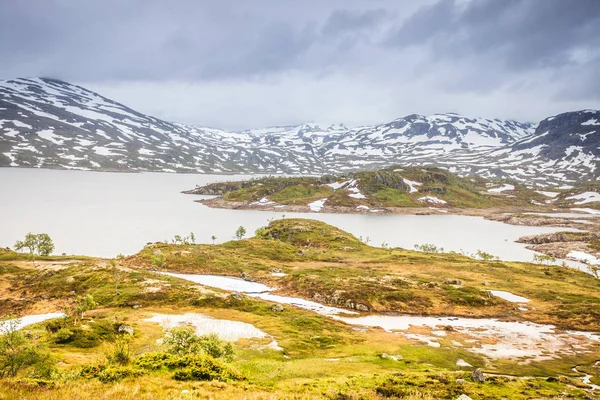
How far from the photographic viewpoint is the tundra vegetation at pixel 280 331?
20.4 meters

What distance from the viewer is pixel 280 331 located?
46.8 metres

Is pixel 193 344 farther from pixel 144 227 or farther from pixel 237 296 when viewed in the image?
pixel 144 227

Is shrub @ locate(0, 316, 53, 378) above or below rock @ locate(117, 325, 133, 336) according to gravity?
above

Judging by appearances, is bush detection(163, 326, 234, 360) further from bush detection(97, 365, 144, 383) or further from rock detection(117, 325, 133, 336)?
rock detection(117, 325, 133, 336)

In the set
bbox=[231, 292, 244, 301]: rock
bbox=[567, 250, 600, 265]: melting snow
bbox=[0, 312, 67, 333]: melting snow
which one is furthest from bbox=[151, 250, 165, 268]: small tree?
bbox=[567, 250, 600, 265]: melting snow

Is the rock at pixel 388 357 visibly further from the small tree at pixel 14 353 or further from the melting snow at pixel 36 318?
the melting snow at pixel 36 318

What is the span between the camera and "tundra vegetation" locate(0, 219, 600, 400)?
20406mm

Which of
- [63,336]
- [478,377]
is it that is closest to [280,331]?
[63,336]

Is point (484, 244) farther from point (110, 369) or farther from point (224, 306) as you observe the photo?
point (110, 369)

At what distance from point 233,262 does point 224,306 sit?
116ft

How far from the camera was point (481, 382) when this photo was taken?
91.8ft

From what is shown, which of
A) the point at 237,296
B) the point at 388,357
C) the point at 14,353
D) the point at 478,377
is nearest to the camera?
the point at 14,353

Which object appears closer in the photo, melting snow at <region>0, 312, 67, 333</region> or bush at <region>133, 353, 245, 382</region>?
bush at <region>133, 353, 245, 382</region>

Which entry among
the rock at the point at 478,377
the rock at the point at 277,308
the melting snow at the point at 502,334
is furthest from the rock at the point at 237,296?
the rock at the point at 478,377
